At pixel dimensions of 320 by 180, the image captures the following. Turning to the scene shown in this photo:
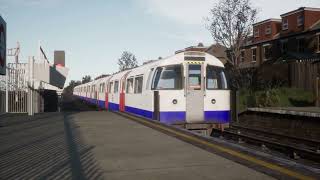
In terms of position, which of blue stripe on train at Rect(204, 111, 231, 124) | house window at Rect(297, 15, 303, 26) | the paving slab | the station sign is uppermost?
house window at Rect(297, 15, 303, 26)

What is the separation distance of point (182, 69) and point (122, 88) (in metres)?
8.57

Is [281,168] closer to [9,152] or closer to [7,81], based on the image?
[9,152]

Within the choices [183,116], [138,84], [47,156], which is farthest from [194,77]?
[47,156]

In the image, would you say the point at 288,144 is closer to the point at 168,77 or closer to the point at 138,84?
the point at 168,77

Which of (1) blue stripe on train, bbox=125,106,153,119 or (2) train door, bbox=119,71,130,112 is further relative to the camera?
(2) train door, bbox=119,71,130,112

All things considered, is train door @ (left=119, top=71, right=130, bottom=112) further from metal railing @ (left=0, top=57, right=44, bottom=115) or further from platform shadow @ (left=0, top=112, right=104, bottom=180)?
platform shadow @ (left=0, top=112, right=104, bottom=180)

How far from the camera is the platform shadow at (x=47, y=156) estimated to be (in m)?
6.55

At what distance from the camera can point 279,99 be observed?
26.2 metres

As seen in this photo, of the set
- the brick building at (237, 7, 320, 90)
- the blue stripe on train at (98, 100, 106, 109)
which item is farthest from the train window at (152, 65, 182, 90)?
the blue stripe on train at (98, 100, 106, 109)

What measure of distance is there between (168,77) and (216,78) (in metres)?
1.75

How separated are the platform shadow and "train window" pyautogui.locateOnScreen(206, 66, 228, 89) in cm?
510

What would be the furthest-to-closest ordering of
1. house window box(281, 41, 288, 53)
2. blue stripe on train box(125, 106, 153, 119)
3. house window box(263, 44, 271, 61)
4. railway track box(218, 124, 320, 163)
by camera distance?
house window box(263, 44, 271, 61) < house window box(281, 41, 288, 53) < blue stripe on train box(125, 106, 153, 119) < railway track box(218, 124, 320, 163)

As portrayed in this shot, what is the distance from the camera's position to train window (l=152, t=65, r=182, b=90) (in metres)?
14.2

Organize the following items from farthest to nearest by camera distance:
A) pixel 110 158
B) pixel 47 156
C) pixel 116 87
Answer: pixel 116 87, pixel 47 156, pixel 110 158
